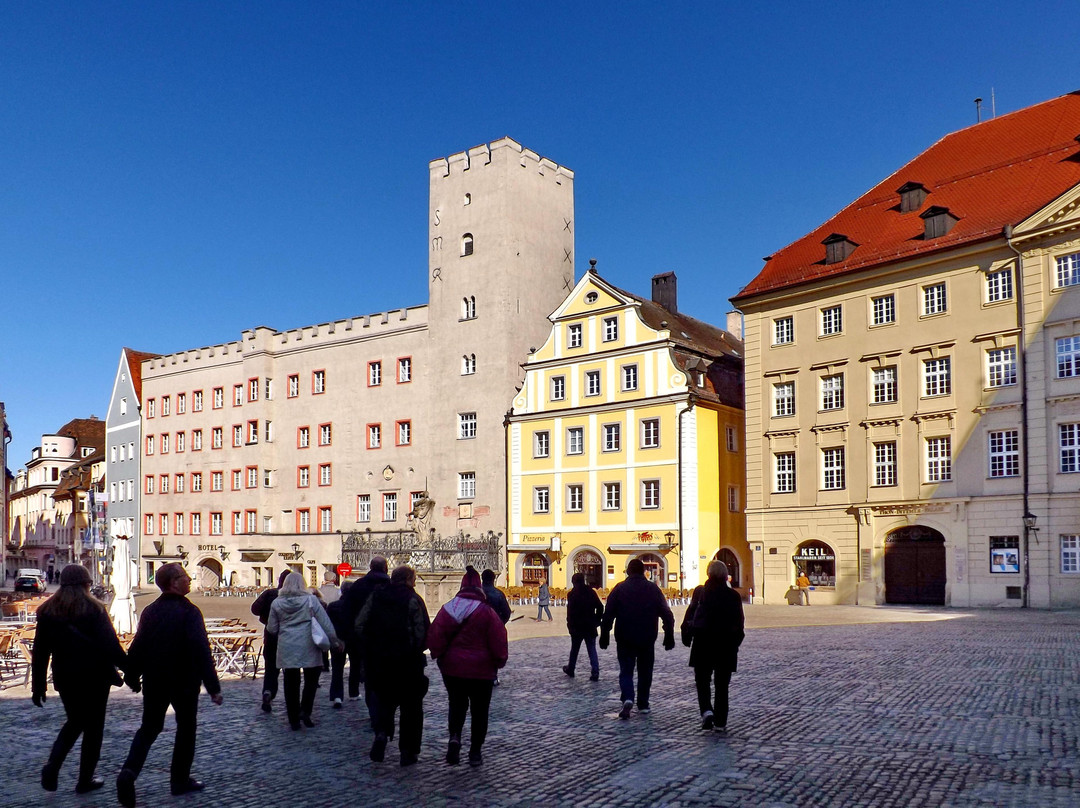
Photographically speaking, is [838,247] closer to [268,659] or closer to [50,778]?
[268,659]

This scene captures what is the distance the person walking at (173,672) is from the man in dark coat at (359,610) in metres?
1.95

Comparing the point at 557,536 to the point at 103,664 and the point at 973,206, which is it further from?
the point at 103,664

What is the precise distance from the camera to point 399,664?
31.4ft

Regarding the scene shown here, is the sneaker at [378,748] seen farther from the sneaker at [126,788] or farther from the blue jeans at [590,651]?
the blue jeans at [590,651]

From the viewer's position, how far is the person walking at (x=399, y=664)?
31.2 ft

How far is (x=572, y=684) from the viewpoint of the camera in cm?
1519

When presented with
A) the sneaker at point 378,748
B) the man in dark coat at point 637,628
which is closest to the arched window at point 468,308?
the man in dark coat at point 637,628

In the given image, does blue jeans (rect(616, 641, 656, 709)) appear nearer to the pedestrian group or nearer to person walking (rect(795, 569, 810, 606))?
the pedestrian group

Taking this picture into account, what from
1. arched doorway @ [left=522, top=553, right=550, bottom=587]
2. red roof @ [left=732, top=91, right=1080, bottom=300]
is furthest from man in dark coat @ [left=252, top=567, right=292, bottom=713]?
arched doorway @ [left=522, top=553, right=550, bottom=587]

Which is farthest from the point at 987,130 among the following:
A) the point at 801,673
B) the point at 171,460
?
the point at 171,460

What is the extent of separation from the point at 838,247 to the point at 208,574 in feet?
131

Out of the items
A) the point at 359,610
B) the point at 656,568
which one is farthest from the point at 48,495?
the point at 359,610

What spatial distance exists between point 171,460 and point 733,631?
60.5 meters

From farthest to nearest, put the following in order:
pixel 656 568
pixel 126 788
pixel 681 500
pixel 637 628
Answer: pixel 656 568, pixel 681 500, pixel 637 628, pixel 126 788
